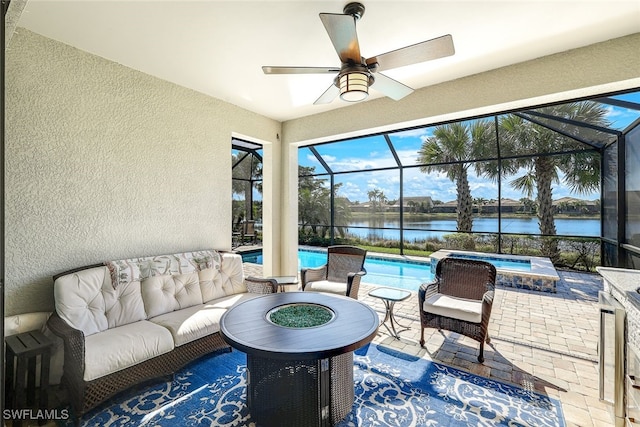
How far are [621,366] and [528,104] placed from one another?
2.54 metres

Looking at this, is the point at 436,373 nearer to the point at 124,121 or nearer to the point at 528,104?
the point at 528,104

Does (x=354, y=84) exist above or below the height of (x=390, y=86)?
below

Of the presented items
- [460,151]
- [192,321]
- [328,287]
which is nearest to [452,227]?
[460,151]

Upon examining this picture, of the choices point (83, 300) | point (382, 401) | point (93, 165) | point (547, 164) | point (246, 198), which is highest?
point (547, 164)

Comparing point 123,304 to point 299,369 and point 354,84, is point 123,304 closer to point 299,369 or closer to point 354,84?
point 299,369

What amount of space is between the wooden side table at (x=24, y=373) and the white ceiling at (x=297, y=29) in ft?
8.32

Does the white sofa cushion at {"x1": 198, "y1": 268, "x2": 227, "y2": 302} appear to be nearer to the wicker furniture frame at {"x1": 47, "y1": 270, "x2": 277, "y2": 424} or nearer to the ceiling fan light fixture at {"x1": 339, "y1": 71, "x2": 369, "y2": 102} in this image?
the wicker furniture frame at {"x1": 47, "y1": 270, "x2": 277, "y2": 424}

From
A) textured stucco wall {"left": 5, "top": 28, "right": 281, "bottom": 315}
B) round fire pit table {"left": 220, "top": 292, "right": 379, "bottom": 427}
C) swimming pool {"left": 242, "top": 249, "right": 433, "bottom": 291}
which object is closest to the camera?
round fire pit table {"left": 220, "top": 292, "right": 379, "bottom": 427}

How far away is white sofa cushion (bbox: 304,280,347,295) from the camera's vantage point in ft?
12.7

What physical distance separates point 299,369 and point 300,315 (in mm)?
483

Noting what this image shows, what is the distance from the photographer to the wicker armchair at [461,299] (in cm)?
296

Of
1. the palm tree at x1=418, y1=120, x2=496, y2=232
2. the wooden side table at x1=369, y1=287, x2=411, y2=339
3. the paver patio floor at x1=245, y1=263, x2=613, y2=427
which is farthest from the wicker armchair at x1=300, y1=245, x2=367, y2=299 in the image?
the palm tree at x1=418, y1=120, x2=496, y2=232

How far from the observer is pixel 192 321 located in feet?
9.20

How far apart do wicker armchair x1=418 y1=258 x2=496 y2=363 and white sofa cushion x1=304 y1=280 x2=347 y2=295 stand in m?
1.01
